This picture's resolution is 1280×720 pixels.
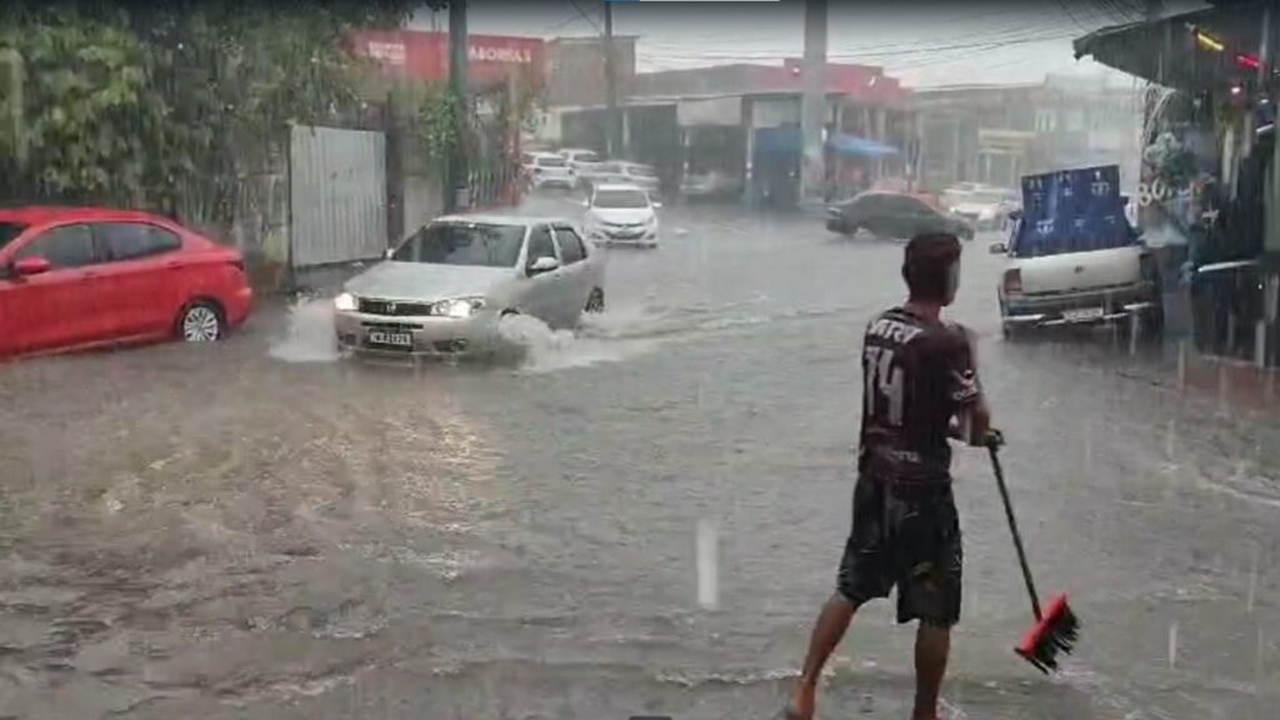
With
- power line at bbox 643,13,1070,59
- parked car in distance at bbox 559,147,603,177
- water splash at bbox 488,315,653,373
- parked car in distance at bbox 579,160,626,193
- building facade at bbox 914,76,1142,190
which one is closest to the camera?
water splash at bbox 488,315,653,373

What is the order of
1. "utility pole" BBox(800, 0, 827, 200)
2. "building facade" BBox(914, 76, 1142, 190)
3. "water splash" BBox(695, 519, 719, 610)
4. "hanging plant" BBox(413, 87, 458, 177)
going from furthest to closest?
"building facade" BBox(914, 76, 1142, 190), "utility pole" BBox(800, 0, 827, 200), "hanging plant" BBox(413, 87, 458, 177), "water splash" BBox(695, 519, 719, 610)

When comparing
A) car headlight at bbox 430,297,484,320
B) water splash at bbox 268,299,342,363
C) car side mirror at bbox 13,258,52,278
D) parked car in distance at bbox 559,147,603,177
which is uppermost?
parked car in distance at bbox 559,147,603,177

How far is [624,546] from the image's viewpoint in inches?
302

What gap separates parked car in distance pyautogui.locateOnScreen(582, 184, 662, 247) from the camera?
3325 centimetres

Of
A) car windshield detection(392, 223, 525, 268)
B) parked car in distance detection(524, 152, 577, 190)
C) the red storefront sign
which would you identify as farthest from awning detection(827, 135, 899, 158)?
car windshield detection(392, 223, 525, 268)

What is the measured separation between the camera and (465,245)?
15.0 m

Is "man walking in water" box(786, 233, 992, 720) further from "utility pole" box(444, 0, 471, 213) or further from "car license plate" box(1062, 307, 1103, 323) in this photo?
"utility pole" box(444, 0, 471, 213)

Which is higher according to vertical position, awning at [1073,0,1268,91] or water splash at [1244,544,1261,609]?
awning at [1073,0,1268,91]

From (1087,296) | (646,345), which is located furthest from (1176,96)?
(646,345)

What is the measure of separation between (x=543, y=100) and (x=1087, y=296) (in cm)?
1757

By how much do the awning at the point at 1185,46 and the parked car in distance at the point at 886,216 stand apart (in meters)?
16.7

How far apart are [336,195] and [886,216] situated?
19981mm

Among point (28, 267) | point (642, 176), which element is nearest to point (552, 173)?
point (642, 176)

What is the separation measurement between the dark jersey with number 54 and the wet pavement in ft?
3.18
